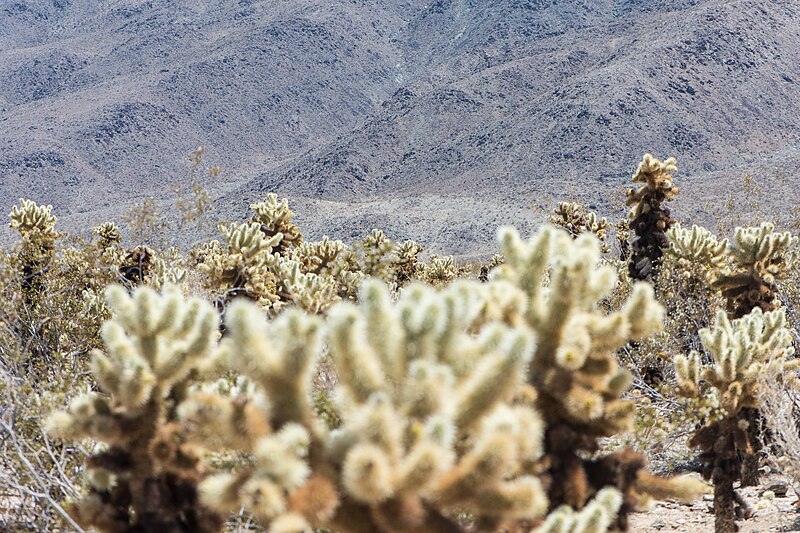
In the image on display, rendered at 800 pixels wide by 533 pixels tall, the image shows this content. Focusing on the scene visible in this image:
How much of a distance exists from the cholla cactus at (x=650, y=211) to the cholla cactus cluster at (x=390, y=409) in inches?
402

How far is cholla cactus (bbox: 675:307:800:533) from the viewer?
7746mm

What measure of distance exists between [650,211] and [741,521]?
22.2 feet

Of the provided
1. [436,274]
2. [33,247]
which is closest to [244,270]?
[33,247]

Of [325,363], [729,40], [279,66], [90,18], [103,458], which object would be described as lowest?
[103,458]

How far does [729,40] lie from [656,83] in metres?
10.1

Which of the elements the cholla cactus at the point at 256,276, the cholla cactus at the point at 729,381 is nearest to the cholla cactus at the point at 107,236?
the cholla cactus at the point at 256,276

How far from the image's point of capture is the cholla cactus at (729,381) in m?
7.75

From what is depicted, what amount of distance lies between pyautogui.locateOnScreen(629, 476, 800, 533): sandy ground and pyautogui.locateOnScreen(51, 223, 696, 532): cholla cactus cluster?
5.07m

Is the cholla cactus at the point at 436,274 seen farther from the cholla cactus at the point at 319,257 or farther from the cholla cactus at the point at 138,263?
the cholla cactus at the point at 138,263

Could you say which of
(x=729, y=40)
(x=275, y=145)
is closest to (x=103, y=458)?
(x=729, y=40)

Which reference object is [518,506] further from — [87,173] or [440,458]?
[87,173]

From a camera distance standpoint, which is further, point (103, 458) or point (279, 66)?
point (279, 66)

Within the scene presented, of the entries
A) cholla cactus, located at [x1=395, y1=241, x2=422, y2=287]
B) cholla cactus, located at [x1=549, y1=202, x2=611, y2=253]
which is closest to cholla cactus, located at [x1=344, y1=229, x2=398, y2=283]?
cholla cactus, located at [x1=395, y1=241, x2=422, y2=287]

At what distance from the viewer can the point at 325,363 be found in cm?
748
